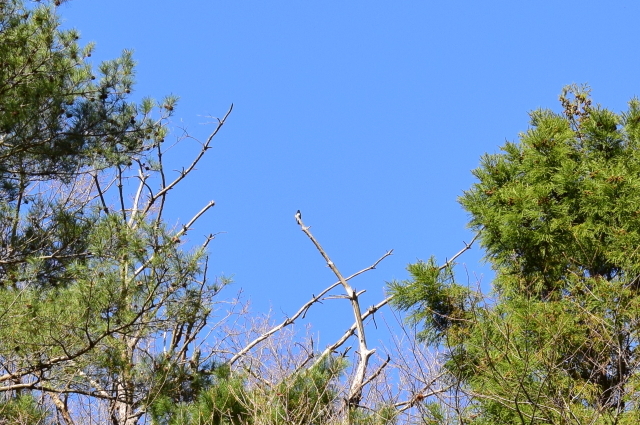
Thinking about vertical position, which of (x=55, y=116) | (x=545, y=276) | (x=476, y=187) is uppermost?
(x=55, y=116)

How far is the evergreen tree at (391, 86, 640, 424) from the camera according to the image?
4539 millimetres

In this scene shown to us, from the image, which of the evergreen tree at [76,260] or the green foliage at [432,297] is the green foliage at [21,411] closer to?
the evergreen tree at [76,260]

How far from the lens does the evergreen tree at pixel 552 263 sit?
4539mm

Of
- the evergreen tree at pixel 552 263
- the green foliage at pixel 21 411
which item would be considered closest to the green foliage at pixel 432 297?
the evergreen tree at pixel 552 263

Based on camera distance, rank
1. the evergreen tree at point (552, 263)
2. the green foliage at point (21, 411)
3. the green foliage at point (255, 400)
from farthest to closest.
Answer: the green foliage at point (21, 411)
the green foliage at point (255, 400)
the evergreen tree at point (552, 263)

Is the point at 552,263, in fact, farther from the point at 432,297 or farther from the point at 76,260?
the point at 76,260

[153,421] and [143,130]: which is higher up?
[143,130]

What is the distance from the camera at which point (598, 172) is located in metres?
5.64

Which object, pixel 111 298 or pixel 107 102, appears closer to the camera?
pixel 111 298

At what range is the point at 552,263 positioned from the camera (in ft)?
18.5

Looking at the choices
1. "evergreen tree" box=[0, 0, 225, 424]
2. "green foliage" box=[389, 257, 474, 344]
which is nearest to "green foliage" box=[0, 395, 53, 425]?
"evergreen tree" box=[0, 0, 225, 424]

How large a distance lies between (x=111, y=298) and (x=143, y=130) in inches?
81.1

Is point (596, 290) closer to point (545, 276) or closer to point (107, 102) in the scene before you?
point (545, 276)

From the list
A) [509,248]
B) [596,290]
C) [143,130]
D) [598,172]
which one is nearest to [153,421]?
[143,130]
